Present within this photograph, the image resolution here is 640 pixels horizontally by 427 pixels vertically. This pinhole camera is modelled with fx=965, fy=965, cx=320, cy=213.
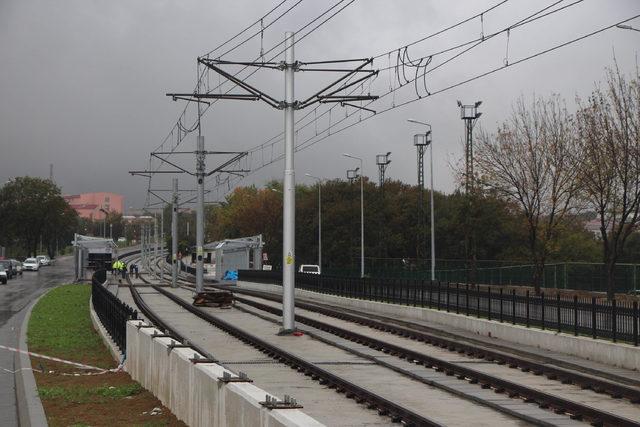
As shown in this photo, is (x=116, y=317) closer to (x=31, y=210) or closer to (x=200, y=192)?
(x=200, y=192)

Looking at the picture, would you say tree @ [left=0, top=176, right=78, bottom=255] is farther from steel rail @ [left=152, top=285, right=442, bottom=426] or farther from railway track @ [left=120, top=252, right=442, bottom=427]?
steel rail @ [left=152, top=285, right=442, bottom=426]

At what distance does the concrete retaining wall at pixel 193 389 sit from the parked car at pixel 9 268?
199 feet

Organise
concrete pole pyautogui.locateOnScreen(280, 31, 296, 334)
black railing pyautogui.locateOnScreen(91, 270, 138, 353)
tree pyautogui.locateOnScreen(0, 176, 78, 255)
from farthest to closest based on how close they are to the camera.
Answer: tree pyautogui.locateOnScreen(0, 176, 78, 255) < concrete pole pyautogui.locateOnScreen(280, 31, 296, 334) < black railing pyautogui.locateOnScreen(91, 270, 138, 353)

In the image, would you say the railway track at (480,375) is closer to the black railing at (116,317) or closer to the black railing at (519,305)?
the black railing at (519,305)

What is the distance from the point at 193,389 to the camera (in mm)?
12148

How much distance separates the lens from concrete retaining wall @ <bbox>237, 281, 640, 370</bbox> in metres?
20.0

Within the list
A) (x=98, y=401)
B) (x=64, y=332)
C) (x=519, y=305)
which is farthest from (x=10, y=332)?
(x=519, y=305)

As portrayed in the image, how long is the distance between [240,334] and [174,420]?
50.6ft

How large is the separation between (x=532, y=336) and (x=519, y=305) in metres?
1.37

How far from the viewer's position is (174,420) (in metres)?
13.6

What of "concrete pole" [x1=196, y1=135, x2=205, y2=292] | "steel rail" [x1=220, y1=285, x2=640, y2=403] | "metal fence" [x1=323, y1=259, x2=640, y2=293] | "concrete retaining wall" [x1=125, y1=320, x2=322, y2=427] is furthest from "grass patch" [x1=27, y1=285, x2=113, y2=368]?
"metal fence" [x1=323, y1=259, x2=640, y2=293]

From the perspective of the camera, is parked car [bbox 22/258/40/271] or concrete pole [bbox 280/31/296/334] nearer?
concrete pole [bbox 280/31/296/334]

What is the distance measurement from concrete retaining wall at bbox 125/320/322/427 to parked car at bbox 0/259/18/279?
60.7m

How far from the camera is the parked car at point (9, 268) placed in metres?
76.5
